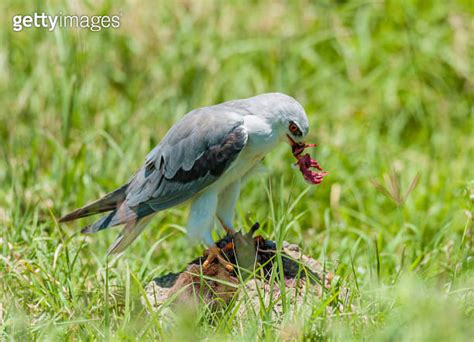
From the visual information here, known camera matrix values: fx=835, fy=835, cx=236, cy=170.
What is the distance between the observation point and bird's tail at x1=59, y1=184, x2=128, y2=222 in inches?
174

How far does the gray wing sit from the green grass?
1.10 ft

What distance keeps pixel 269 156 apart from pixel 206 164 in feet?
6.67

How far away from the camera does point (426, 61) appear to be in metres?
7.30

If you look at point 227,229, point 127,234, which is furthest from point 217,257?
point 127,234

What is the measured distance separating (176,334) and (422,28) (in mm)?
4954

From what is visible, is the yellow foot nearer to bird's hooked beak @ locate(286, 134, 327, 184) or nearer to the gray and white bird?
the gray and white bird

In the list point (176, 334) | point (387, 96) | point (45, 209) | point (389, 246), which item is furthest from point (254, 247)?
point (387, 96)

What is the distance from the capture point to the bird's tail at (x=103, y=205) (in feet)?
14.5

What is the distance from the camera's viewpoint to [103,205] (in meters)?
4.53

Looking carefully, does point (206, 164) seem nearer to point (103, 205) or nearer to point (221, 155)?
point (221, 155)

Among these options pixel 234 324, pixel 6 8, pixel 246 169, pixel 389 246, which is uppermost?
pixel 6 8

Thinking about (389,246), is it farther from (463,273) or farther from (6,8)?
(6,8)

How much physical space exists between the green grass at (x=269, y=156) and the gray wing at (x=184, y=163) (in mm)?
335

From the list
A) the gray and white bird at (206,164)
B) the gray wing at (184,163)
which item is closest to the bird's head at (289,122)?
the gray and white bird at (206,164)
